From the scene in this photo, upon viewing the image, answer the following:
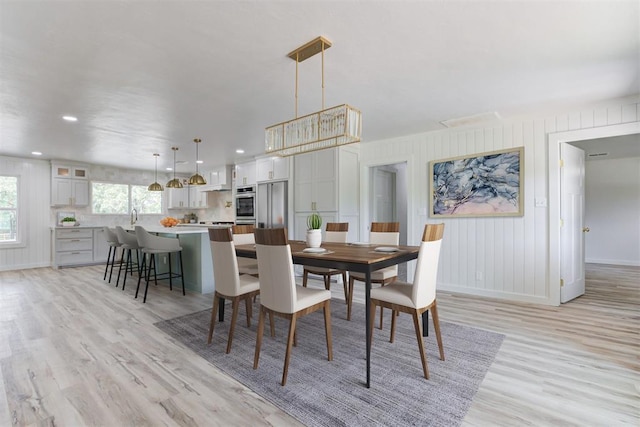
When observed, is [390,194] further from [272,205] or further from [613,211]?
[613,211]

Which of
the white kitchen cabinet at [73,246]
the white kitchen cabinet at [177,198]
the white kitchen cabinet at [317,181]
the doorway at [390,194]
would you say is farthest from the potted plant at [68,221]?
the doorway at [390,194]

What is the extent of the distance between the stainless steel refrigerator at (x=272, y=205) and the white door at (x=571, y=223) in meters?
4.08

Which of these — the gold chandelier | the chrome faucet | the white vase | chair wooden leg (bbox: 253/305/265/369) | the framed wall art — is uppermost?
the gold chandelier

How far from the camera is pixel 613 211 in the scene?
6.42 m

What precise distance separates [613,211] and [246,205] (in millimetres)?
7823

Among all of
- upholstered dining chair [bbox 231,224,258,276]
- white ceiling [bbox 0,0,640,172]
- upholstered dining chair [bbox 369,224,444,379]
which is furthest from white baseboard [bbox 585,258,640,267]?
upholstered dining chair [bbox 231,224,258,276]

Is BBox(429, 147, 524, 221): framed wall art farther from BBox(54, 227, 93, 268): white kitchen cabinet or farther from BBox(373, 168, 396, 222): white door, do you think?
BBox(54, 227, 93, 268): white kitchen cabinet

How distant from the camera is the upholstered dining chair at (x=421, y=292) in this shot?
6.51 feet

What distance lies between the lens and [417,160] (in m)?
4.54

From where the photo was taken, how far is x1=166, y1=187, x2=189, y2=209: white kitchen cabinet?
8.26 m

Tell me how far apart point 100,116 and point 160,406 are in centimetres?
344

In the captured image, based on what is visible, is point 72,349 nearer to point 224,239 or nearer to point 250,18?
point 224,239

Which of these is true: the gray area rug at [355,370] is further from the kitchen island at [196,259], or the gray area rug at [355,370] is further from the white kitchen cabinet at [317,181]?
the white kitchen cabinet at [317,181]

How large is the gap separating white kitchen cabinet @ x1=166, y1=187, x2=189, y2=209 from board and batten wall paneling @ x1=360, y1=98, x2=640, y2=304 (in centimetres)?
626
